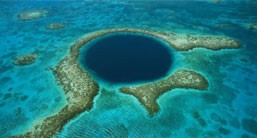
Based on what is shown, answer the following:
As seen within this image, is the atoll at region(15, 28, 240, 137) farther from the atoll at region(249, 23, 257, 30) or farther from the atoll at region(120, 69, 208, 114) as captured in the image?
the atoll at region(249, 23, 257, 30)

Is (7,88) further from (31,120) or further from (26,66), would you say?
(31,120)

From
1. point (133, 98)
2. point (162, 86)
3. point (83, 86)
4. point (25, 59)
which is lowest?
point (25, 59)

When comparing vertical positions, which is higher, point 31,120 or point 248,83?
→ point 248,83

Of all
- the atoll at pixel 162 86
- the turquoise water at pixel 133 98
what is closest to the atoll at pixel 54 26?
the turquoise water at pixel 133 98

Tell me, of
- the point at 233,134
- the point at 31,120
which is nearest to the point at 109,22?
the point at 31,120

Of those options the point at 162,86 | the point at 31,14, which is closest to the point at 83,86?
the point at 162,86

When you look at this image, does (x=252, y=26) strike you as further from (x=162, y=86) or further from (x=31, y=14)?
(x=31, y=14)
